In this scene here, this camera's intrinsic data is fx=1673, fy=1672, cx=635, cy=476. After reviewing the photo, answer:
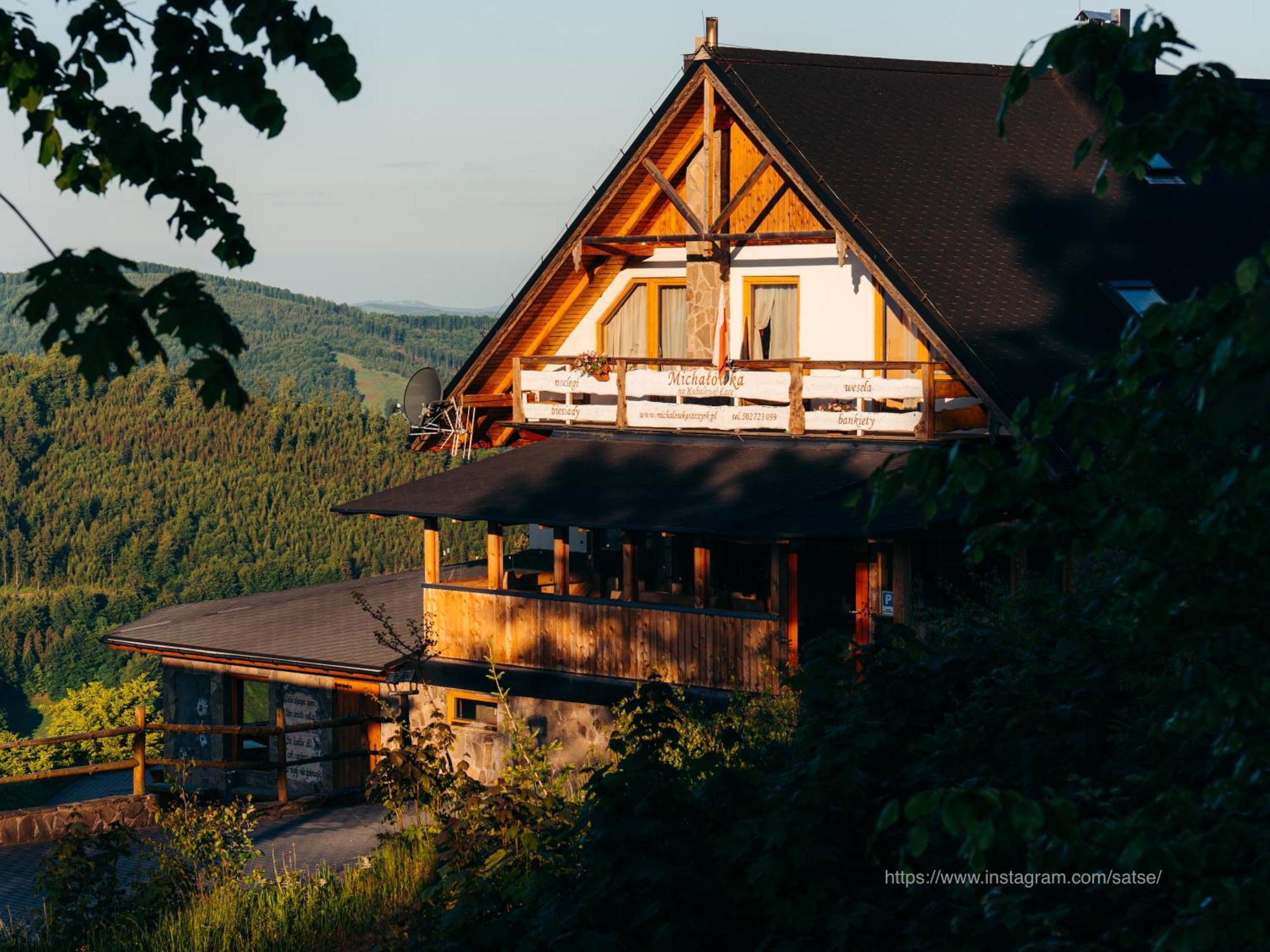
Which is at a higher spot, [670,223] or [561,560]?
[670,223]

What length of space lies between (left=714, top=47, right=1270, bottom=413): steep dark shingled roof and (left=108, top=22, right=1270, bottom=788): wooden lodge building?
0.06m

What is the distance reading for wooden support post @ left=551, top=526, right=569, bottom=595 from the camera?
75.9 ft

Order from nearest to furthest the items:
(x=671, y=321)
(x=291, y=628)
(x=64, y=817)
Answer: (x=64, y=817), (x=671, y=321), (x=291, y=628)

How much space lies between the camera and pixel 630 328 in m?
26.0

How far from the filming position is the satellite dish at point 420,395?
2678cm

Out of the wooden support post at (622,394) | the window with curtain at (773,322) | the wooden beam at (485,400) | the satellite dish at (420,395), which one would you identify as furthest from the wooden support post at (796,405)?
the satellite dish at (420,395)

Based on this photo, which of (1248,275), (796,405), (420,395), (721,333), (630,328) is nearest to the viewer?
(1248,275)

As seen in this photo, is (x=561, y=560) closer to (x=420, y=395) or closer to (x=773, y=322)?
(x=773, y=322)

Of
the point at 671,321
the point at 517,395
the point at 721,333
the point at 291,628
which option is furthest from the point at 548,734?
the point at 291,628

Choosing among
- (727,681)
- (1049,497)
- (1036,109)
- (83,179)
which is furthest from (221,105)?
(1036,109)

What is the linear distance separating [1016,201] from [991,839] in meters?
21.2

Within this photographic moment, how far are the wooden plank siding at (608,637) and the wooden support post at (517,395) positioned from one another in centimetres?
306

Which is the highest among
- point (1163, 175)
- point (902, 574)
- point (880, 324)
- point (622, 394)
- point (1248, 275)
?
point (1163, 175)

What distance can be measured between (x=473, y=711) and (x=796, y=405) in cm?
728
